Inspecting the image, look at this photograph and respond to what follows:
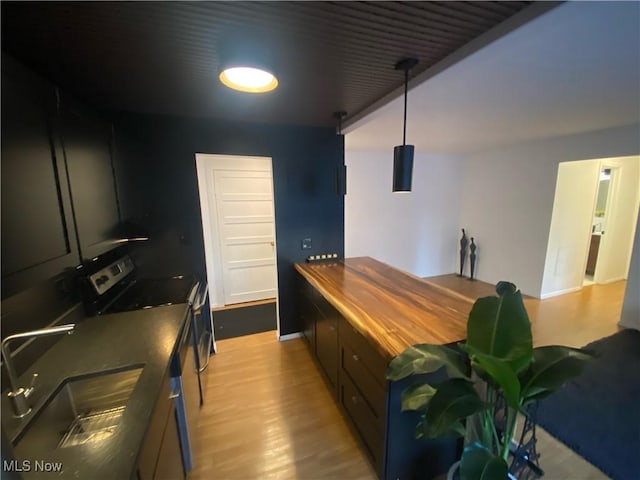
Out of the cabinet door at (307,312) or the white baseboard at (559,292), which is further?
the white baseboard at (559,292)

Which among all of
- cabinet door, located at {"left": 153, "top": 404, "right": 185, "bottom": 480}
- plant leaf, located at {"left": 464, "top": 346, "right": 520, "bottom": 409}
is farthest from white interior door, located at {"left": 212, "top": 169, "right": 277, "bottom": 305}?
plant leaf, located at {"left": 464, "top": 346, "right": 520, "bottom": 409}

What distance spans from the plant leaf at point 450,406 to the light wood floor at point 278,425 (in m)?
0.99

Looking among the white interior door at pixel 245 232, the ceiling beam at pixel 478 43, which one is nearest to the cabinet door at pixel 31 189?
the ceiling beam at pixel 478 43

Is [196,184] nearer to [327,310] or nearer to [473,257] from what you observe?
[327,310]

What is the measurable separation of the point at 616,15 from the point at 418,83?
840 millimetres

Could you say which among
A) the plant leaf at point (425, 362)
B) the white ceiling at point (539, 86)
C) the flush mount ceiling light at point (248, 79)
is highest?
the white ceiling at point (539, 86)

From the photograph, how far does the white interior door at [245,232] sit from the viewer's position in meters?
3.72

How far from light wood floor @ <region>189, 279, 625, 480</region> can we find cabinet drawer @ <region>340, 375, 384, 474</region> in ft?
0.56

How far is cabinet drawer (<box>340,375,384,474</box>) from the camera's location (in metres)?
1.42

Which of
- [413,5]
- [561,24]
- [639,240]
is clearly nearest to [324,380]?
[413,5]

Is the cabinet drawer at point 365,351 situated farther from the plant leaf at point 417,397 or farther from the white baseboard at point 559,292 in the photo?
the white baseboard at point 559,292

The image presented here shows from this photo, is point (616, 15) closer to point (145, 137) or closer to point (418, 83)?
point (418, 83)

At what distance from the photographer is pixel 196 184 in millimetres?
2492

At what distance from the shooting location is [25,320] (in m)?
1.25
